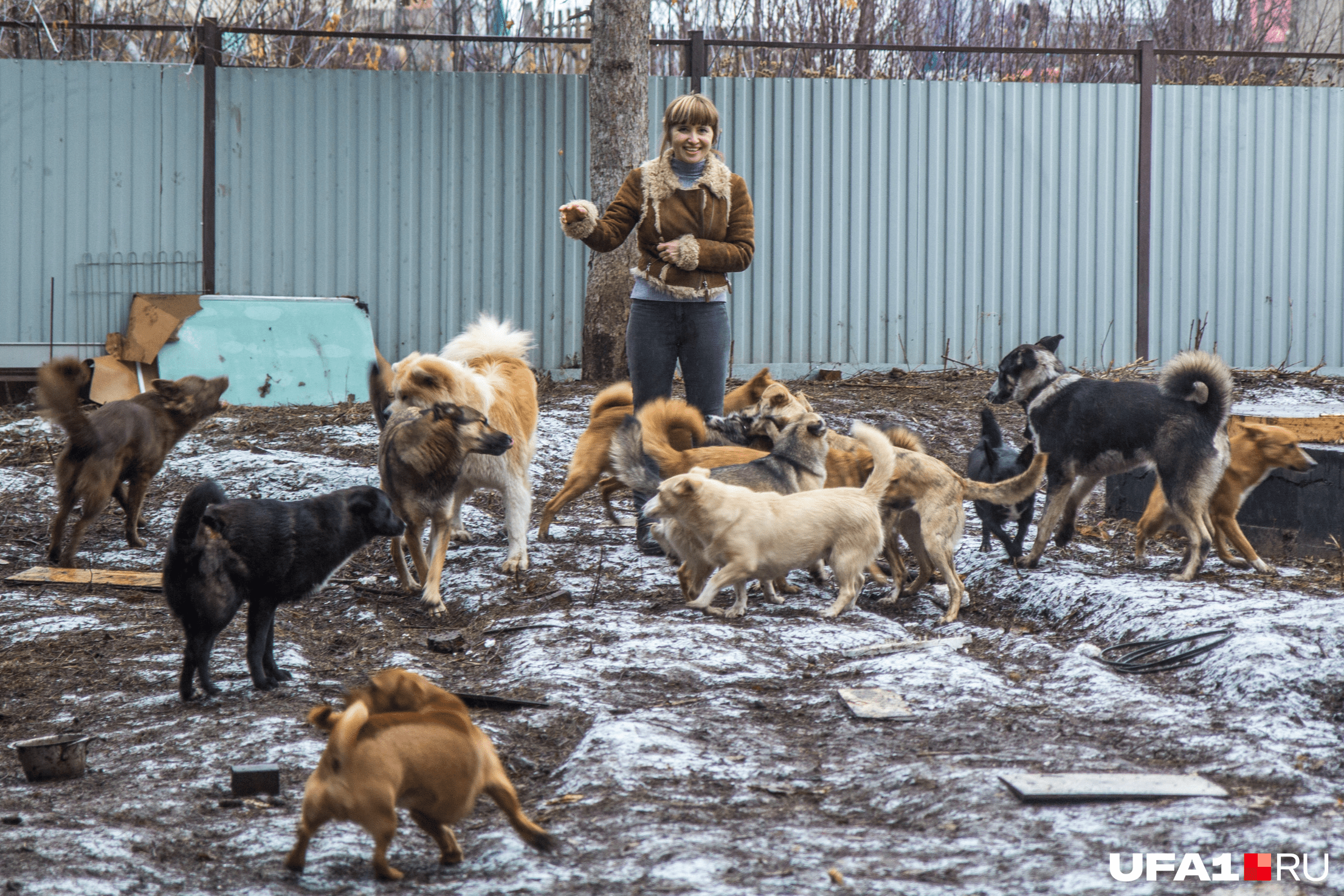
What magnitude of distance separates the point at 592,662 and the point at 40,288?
859 centimetres

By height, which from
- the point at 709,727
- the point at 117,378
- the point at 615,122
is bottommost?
the point at 709,727

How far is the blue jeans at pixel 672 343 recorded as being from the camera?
6340 millimetres

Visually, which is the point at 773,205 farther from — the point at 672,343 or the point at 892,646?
the point at 892,646

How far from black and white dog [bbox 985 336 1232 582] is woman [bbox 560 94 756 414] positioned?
1.67 m

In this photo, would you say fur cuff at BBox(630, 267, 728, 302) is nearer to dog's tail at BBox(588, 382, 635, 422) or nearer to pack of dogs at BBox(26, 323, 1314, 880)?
pack of dogs at BBox(26, 323, 1314, 880)

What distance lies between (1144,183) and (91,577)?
10209 mm

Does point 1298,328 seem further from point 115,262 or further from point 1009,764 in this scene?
point 115,262

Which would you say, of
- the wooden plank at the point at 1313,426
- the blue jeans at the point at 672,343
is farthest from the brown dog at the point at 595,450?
the wooden plank at the point at 1313,426

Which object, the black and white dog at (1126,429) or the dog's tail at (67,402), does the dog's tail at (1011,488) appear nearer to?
the black and white dog at (1126,429)

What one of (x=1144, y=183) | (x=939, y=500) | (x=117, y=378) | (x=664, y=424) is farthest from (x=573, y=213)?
(x=1144, y=183)

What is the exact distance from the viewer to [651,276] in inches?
247

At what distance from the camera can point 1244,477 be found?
19.4 ft

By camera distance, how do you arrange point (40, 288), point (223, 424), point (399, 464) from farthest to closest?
1. point (40, 288)
2. point (223, 424)
3. point (399, 464)

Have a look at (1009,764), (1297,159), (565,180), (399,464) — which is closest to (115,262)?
(565,180)
